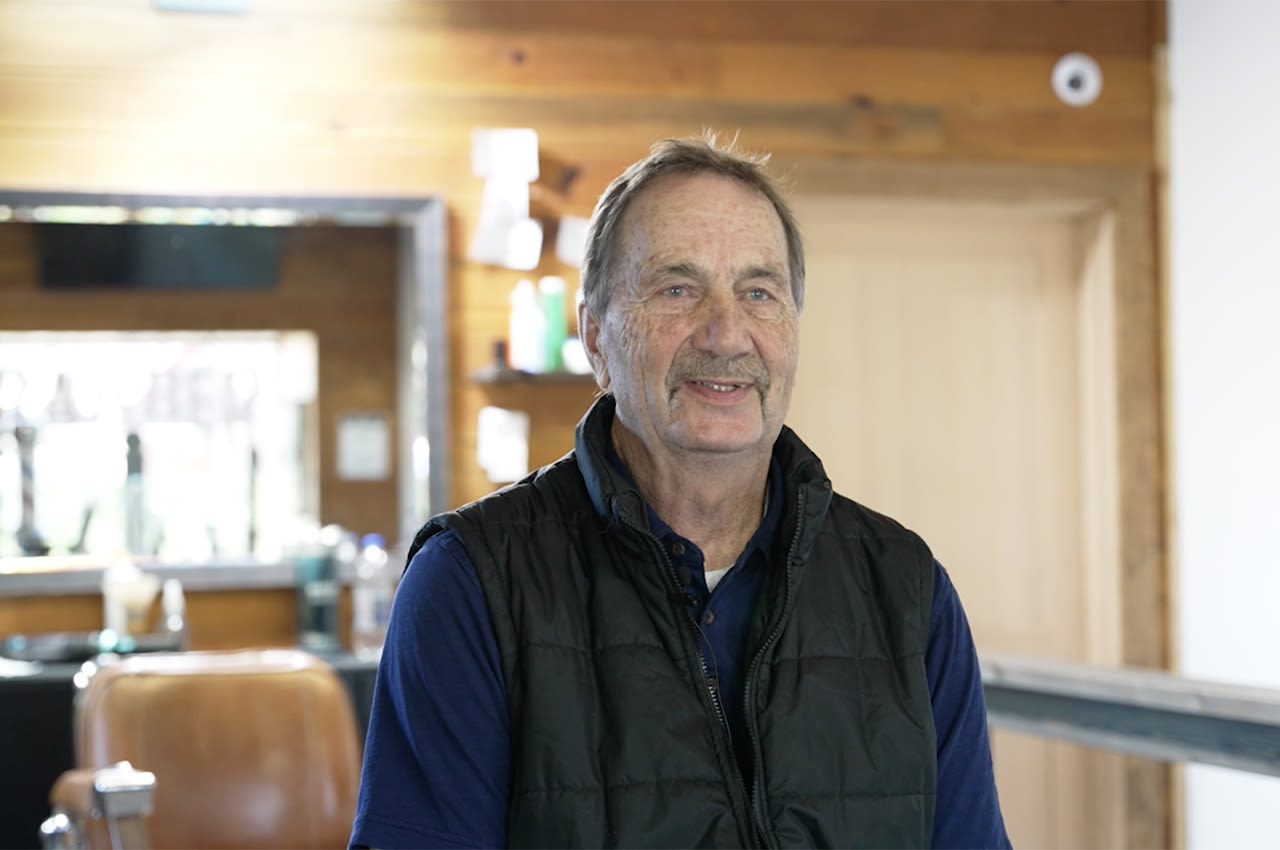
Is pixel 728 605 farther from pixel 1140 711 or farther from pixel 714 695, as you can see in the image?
pixel 1140 711

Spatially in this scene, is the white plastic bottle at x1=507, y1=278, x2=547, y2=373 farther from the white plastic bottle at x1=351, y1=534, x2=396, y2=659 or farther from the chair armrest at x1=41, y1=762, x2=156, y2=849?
the chair armrest at x1=41, y1=762, x2=156, y2=849

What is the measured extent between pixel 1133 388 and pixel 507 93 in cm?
188

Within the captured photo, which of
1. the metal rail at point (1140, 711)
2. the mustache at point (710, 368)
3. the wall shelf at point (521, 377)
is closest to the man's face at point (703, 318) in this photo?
the mustache at point (710, 368)

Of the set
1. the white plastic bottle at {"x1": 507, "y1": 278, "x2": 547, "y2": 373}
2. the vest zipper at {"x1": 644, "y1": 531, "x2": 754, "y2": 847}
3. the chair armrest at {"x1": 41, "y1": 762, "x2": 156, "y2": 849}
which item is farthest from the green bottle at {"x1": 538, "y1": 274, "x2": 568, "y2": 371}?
the vest zipper at {"x1": 644, "y1": 531, "x2": 754, "y2": 847}

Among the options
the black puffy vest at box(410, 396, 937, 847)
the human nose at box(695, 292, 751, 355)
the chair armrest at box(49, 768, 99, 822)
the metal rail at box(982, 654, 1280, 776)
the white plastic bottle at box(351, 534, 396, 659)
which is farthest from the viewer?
the white plastic bottle at box(351, 534, 396, 659)

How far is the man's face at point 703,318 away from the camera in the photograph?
1.56 m

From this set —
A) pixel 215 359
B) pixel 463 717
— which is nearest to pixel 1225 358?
pixel 215 359

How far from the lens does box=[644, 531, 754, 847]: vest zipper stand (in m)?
1.42

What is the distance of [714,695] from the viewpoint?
146cm

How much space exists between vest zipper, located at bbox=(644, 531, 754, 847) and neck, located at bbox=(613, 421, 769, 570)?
3.5 inches

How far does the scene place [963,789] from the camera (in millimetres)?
1559

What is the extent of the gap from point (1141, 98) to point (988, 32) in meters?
0.48

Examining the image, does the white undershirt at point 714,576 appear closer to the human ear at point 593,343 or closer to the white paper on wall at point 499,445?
the human ear at point 593,343

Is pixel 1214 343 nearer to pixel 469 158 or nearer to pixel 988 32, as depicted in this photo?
pixel 988 32
